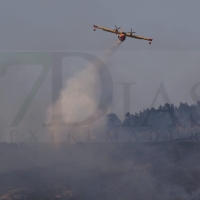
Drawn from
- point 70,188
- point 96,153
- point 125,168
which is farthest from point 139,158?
point 70,188

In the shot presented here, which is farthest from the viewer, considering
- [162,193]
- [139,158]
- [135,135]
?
[135,135]

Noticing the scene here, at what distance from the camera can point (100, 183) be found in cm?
8569

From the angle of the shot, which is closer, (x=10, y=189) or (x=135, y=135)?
(x=10, y=189)

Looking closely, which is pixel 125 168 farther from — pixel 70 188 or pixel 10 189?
pixel 10 189

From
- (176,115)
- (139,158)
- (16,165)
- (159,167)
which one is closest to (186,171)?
(159,167)

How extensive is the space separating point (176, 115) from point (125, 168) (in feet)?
122

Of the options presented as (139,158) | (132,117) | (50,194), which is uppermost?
(132,117)

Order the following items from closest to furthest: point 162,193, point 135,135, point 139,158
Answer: point 162,193 → point 139,158 → point 135,135

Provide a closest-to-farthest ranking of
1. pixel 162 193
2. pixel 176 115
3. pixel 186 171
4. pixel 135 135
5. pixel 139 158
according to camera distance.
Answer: pixel 162 193, pixel 186 171, pixel 139 158, pixel 135 135, pixel 176 115

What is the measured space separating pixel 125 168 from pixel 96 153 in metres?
11.3

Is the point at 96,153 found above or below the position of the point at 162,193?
above

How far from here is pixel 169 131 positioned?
4429 inches

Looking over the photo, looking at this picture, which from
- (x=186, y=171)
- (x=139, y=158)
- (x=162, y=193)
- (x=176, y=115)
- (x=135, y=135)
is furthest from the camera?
(x=176, y=115)

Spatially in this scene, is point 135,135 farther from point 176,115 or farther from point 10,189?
point 10,189
